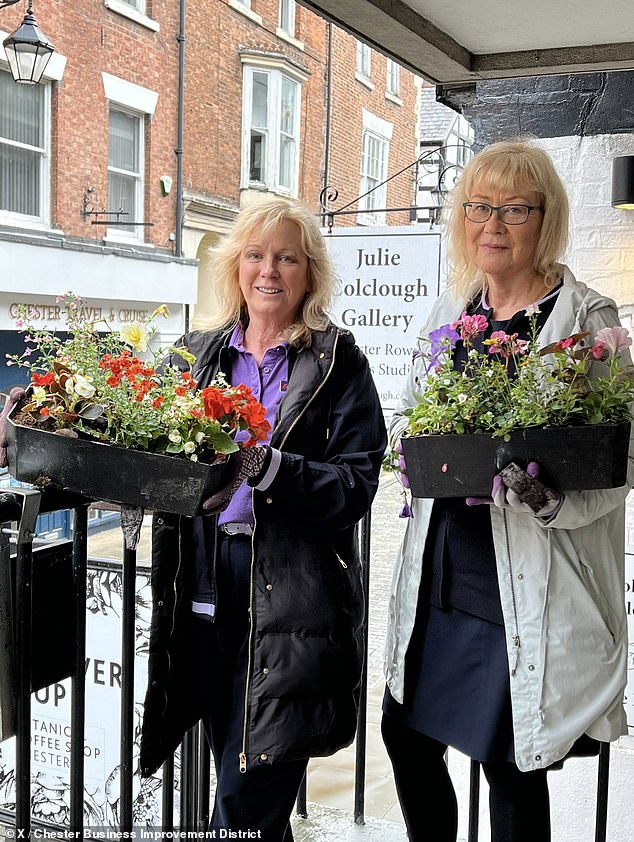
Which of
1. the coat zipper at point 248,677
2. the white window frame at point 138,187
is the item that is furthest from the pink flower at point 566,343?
the white window frame at point 138,187

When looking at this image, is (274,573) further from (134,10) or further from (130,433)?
(134,10)

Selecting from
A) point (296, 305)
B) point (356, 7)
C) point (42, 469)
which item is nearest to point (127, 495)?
point (42, 469)

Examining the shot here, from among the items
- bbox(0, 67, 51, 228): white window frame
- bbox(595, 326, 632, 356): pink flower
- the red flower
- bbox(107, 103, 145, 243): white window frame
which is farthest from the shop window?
bbox(595, 326, 632, 356): pink flower

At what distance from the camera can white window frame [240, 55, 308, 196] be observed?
1453cm

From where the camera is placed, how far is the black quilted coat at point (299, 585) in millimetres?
1668

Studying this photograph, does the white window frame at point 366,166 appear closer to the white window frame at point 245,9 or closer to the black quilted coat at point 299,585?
the white window frame at point 245,9

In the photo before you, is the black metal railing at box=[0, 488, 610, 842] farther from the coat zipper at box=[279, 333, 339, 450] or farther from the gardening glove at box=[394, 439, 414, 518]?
the gardening glove at box=[394, 439, 414, 518]

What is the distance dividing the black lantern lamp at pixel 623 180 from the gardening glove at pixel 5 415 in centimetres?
177

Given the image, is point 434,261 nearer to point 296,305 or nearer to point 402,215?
point 296,305

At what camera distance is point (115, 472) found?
1.50 m

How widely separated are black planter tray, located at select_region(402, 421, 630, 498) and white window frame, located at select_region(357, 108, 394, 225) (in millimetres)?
15999

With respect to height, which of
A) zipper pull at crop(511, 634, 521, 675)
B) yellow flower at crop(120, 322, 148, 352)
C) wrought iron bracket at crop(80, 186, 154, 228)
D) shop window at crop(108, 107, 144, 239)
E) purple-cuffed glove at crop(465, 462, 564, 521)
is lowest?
zipper pull at crop(511, 634, 521, 675)

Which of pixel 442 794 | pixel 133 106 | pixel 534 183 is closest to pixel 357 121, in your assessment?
pixel 133 106

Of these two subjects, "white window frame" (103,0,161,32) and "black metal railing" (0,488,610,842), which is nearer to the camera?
"black metal railing" (0,488,610,842)
